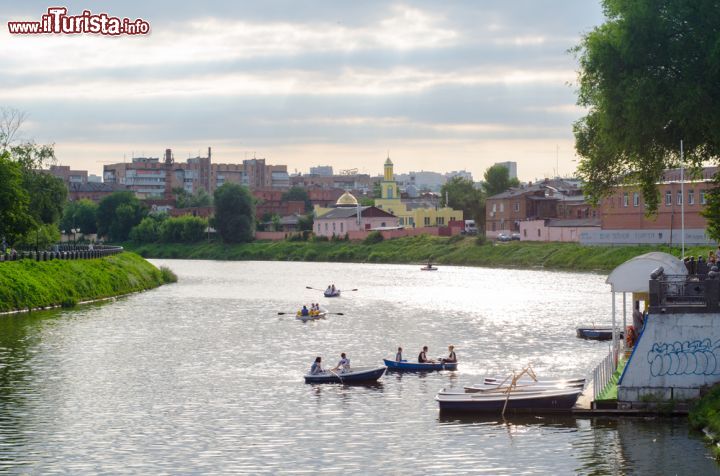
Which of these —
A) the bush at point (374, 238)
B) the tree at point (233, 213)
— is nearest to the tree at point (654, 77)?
the bush at point (374, 238)

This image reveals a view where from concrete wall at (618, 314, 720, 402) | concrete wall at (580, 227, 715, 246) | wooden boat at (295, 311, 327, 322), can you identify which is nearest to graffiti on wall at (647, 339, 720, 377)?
concrete wall at (618, 314, 720, 402)

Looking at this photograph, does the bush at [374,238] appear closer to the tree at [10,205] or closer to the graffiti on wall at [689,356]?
the tree at [10,205]

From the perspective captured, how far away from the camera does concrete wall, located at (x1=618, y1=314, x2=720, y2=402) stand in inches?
1405

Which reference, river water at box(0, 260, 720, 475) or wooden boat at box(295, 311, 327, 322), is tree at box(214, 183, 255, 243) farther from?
wooden boat at box(295, 311, 327, 322)

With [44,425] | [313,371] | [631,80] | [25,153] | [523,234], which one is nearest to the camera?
[44,425]

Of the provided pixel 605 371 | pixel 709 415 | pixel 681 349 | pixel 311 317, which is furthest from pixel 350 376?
pixel 311 317

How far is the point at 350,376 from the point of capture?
4803cm

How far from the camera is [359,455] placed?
34688 millimetres

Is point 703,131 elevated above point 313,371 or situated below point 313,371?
above

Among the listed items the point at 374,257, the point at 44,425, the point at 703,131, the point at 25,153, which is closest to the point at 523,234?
the point at 374,257

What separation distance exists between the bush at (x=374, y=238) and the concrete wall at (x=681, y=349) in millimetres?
151394

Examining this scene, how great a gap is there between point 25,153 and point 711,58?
307 ft

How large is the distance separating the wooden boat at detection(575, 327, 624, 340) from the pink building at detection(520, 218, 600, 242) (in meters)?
76.7

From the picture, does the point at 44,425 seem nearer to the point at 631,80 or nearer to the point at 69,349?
the point at 69,349
